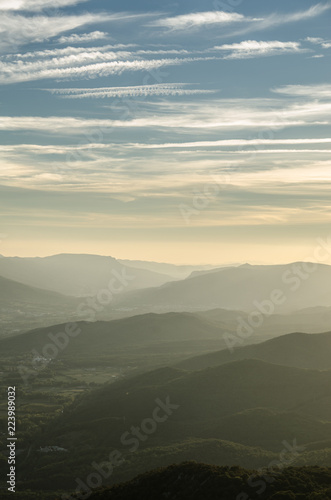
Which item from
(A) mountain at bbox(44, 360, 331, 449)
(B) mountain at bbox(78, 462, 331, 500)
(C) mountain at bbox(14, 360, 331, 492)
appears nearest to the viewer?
(B) mountain at bbox(78, 462, 331, 500)

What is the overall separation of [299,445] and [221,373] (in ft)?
173

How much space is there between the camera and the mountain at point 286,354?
16950cm

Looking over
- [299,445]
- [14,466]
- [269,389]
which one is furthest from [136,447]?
[269,389]

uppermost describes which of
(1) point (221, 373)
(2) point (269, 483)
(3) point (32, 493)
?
(1) point (221, 373)

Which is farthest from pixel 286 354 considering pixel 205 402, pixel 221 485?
pixel 221 485

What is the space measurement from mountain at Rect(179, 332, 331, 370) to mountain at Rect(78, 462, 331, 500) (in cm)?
10487

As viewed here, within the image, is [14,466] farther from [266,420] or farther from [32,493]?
[266,420]

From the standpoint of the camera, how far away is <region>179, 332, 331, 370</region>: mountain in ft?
556

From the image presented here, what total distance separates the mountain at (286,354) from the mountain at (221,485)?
4129 inches

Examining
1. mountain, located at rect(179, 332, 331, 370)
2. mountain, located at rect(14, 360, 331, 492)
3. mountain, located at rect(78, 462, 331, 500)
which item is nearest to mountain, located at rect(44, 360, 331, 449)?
mountain, located at rect(14, 360, 331, 492)

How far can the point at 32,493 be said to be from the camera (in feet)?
275

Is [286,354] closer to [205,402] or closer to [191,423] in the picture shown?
[205,402]

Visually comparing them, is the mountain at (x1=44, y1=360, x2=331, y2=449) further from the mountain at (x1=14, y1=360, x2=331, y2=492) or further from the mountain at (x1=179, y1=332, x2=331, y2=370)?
the mountain at (x1=179, y1=332, x2=331, y2=370)

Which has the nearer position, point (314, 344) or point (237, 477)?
point (237, 477)
